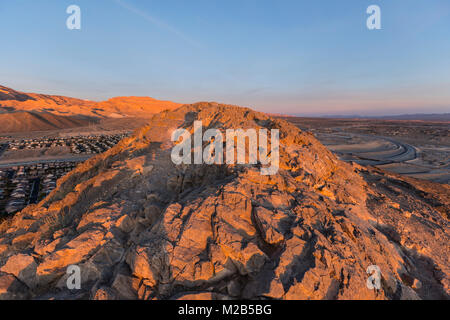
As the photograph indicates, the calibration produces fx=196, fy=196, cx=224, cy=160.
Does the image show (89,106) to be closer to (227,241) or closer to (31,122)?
(31,122)

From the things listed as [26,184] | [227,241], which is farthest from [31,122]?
[227,241]

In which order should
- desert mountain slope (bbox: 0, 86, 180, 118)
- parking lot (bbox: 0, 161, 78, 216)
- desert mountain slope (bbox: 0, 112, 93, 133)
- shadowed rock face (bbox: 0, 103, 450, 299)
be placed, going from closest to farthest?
shadowed rock face (bbox: 0, 103, 450, 299), parking lot (bbox: 0, 161, 78, 216), desert mountain slope (bbox: 0, 112, 93, 133), desert mountain slope (bbox: 0, 86, 180, 118)

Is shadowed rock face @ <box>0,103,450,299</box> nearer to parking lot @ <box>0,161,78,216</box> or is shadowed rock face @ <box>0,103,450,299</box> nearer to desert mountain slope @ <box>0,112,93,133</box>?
parking lot @ <box>0,161,78,216</box>

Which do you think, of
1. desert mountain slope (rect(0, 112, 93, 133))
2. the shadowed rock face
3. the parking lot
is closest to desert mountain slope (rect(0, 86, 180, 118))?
desert mountain slope (rect(0, 112, 93, 133))

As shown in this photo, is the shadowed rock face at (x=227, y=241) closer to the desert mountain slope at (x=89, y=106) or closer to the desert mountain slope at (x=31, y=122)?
the desert mountain slope at (x=31, y=122)

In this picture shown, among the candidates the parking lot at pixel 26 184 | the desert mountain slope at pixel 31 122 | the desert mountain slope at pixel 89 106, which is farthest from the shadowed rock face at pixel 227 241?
the desert mountain slope at pixel 89 106
